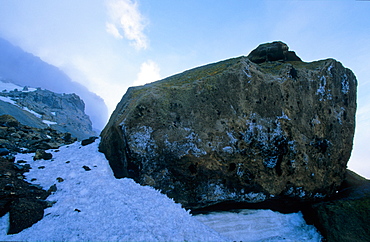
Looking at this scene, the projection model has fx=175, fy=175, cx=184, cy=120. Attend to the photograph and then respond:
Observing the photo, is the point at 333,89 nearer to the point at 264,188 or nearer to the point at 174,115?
A: the point at 264,188

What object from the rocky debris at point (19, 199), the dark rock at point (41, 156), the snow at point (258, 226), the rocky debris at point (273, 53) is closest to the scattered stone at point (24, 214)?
the rocky debris at point (19, 199)

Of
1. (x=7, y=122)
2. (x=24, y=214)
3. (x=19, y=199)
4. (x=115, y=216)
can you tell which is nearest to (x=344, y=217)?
(x=115, y=216)

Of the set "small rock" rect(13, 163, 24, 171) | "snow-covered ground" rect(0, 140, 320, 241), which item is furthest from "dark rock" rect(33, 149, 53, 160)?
"small rock" rect(13, 163, 24, 171)

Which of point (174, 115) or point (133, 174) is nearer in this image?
point (133, 174)

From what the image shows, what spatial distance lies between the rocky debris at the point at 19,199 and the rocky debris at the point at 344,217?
16.6 m

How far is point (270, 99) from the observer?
47.3 feet

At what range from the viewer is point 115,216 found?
26.1ft

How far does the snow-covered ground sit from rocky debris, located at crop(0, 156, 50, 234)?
288mm

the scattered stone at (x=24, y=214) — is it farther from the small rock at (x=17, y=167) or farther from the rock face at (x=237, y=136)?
the rock face at (x=237, y=136)

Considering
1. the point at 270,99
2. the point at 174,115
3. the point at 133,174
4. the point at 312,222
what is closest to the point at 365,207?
the point at 312,222

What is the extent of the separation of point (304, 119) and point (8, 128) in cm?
2852

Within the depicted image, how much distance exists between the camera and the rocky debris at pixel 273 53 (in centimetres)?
1881

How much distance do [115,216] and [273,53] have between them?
20.4 meters

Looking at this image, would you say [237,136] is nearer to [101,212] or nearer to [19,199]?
[101,212]
